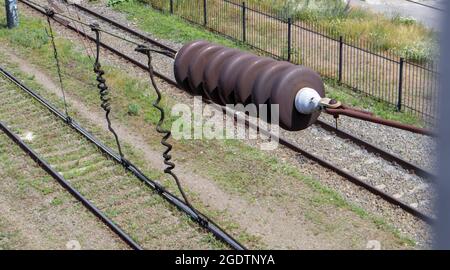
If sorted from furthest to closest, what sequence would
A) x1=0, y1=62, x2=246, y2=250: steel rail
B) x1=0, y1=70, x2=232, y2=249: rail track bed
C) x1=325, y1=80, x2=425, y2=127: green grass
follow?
1. x1=325, y1=80, x2=425, y2=127: green grass
2. x1=0, y1=70, x2=232, y2=249: rail track bed
3. x1=0, y1=62, x2=246, y2=250: steel rail

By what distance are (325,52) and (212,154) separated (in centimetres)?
756

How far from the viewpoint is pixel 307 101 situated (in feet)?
19.2

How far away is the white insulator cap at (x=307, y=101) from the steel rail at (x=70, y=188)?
593cm

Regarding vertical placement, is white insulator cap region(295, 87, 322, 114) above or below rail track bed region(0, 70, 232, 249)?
above

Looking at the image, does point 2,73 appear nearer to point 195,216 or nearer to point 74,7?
point 74,7

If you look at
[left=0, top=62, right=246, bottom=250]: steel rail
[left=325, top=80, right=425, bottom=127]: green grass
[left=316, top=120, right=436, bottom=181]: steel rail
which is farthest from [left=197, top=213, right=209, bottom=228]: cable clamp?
[left=325, top=80, right=425, bottom=127]: green grass

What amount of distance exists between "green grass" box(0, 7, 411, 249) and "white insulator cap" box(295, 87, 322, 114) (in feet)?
19.1

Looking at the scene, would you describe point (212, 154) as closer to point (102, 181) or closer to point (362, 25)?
point (102, 181)

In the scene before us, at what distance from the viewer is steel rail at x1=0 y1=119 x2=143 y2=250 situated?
11719 millimetres

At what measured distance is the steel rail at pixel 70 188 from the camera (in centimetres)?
1172

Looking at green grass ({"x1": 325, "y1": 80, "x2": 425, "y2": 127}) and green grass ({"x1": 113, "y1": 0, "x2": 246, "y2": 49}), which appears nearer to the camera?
green grass ({"x1": 325, "y1": 80, "x2": 425, "y2": 127})

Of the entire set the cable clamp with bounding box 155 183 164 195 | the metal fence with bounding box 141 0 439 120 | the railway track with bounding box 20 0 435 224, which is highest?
the cable clamp with bounding box 155 183 164 195

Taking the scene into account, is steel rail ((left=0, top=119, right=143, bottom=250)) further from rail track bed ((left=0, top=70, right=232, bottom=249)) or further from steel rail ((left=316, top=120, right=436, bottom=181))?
steel rail ((left=316, top=120, right=436, bottom=181))

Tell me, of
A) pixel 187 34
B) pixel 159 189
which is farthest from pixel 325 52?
pixel 159 189
